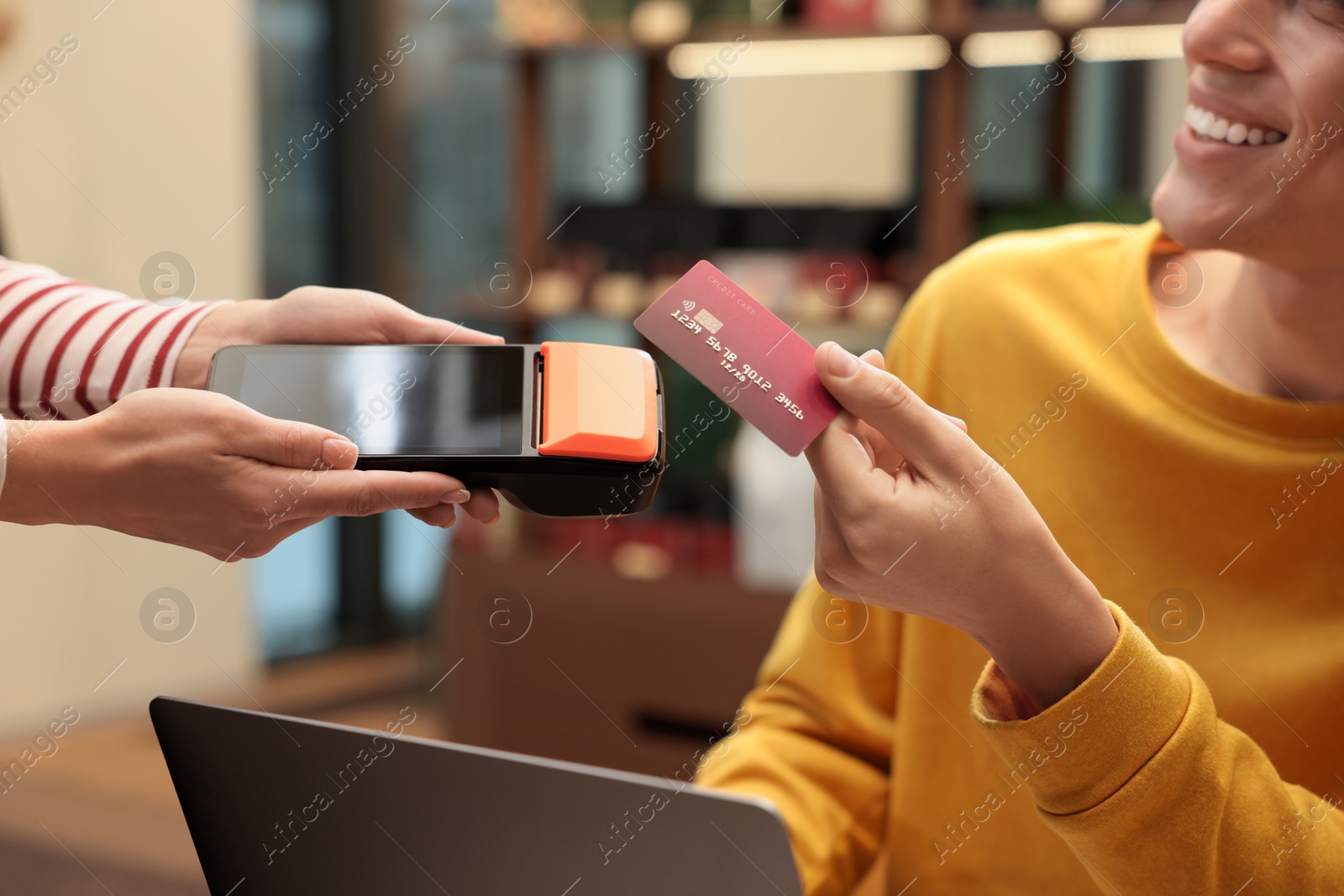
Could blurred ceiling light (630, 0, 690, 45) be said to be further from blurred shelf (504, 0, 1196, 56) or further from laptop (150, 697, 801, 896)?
laptop (150, 697, 801, 896)

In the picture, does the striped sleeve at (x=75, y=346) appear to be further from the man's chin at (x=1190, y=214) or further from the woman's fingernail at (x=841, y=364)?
the man's chin at (x=1190, y=214)

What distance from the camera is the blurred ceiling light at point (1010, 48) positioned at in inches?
75.0

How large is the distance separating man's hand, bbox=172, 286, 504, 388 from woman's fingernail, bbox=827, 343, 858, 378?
0.24m

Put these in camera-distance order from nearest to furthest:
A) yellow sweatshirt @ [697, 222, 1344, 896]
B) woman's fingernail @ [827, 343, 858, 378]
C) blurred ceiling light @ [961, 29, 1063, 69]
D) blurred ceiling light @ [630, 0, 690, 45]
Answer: woman's fingernail @ [827, 343, 858, 378], yellow sweatshirt @ [697, 222, 1344, 896], blurred ceiling light @ [961, 29, 1063, 69], blurred ceiling light @ [630, 0, 690, 45]

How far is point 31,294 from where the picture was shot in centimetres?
71

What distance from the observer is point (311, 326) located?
0.71 m

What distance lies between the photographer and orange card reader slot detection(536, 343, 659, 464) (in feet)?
1.91

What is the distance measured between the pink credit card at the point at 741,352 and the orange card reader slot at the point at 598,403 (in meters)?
0.06

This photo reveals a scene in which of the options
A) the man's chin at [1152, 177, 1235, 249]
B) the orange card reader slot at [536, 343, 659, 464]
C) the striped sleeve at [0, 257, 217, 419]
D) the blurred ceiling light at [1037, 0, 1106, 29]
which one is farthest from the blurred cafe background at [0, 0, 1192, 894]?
the man's chin at [1152, 177, 1235, 249]

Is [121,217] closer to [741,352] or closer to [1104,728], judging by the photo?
[741,352]

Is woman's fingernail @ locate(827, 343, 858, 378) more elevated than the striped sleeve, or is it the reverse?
woman's fingernail @ locate(827, 343, 858, 378)

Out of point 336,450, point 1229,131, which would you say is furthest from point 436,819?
point 1229,131

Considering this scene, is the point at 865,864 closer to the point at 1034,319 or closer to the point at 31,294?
the point at 1034,319

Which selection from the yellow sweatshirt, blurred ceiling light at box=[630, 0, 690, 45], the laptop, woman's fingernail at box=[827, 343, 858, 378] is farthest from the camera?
blurred ceiling light at box=[630, 0, 690, 45]
